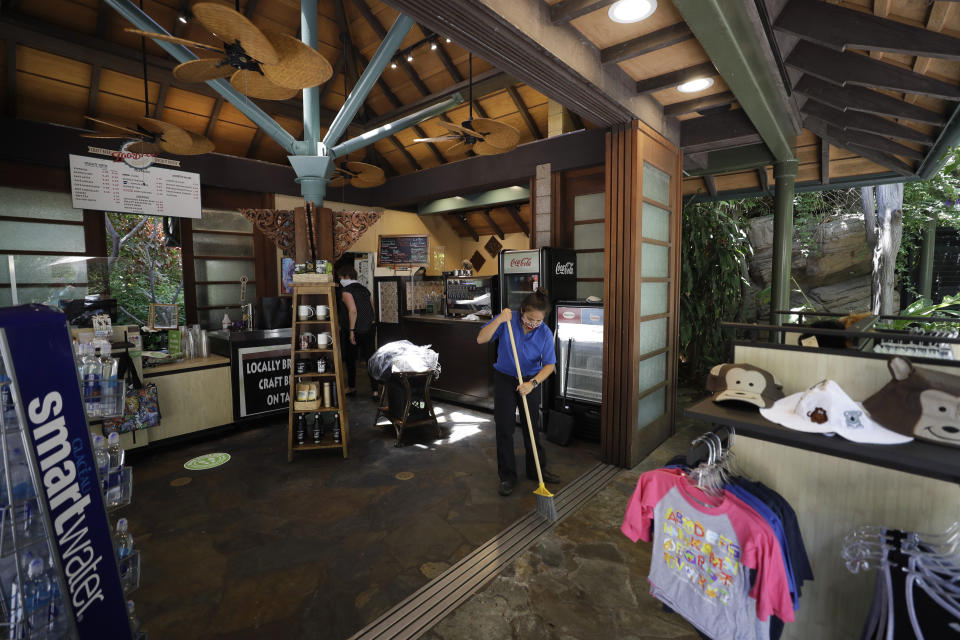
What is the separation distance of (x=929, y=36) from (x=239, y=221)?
7.34m

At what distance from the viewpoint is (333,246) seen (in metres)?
4.52

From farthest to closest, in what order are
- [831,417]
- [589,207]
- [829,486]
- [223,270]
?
[223,270]
[589,207]
[829,486]
[831,417]

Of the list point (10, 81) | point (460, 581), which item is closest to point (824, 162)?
point (460, 581)

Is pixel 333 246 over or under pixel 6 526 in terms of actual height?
over

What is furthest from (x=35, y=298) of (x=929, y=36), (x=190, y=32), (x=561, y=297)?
(x=929, y=36)

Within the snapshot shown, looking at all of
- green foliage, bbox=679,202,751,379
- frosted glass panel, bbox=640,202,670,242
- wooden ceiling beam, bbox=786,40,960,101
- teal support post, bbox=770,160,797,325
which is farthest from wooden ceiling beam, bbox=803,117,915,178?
green foliage, bbox=679,202,751,379

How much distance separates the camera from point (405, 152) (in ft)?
24.7

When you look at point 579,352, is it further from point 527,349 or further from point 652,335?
point 527,349

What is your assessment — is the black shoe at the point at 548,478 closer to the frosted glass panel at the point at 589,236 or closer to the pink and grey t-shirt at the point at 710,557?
the pink and grey t-shirt at the point at 710,557

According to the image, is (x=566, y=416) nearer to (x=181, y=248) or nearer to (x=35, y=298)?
(x=181, y=248)

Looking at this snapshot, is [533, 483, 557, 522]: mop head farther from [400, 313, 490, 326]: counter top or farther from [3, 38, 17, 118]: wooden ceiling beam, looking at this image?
[3, 38, 17, 118]: wooden ceiling beam

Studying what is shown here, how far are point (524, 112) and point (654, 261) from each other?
3.01 meters

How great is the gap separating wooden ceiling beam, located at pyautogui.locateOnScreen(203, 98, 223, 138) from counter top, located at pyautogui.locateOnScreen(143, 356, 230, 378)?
11.1 ft

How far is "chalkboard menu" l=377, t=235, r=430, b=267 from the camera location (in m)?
8.56
